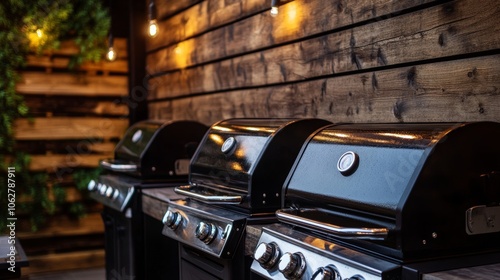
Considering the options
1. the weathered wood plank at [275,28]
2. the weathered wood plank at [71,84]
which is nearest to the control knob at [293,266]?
the weathered wood plank at [275,28]

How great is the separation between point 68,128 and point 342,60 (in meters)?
4.04

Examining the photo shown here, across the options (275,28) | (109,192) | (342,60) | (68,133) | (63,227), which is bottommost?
(63,227)

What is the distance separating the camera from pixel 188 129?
439 centimetres

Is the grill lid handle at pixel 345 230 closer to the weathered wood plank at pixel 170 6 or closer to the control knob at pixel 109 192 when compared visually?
the control knob at pixel 109 192

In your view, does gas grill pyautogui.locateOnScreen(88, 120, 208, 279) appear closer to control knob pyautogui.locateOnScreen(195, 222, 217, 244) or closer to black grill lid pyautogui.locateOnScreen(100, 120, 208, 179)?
black grill lid pyautogui.locateOnScreen(100, 120, 208, 179)

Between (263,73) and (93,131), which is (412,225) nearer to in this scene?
(263,73)

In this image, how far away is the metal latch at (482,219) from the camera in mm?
1938

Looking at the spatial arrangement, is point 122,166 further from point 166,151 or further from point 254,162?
point 254,162

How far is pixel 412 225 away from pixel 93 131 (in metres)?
5.24

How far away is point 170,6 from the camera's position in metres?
5.65

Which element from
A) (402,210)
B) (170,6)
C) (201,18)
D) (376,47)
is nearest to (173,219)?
(376,47)

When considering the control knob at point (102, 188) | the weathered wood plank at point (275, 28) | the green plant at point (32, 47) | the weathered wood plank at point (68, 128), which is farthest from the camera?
the weathered wood plank at point (68, 128)

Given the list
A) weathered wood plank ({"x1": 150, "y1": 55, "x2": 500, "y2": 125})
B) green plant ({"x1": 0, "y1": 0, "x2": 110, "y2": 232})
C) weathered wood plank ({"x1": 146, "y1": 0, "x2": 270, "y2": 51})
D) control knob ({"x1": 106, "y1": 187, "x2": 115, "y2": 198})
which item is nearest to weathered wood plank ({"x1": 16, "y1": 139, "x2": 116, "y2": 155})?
green plant ({"x1": 0, "y1": 0, "x2": 110, "y2": 232})

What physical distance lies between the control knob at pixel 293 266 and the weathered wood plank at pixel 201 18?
7.21ft
